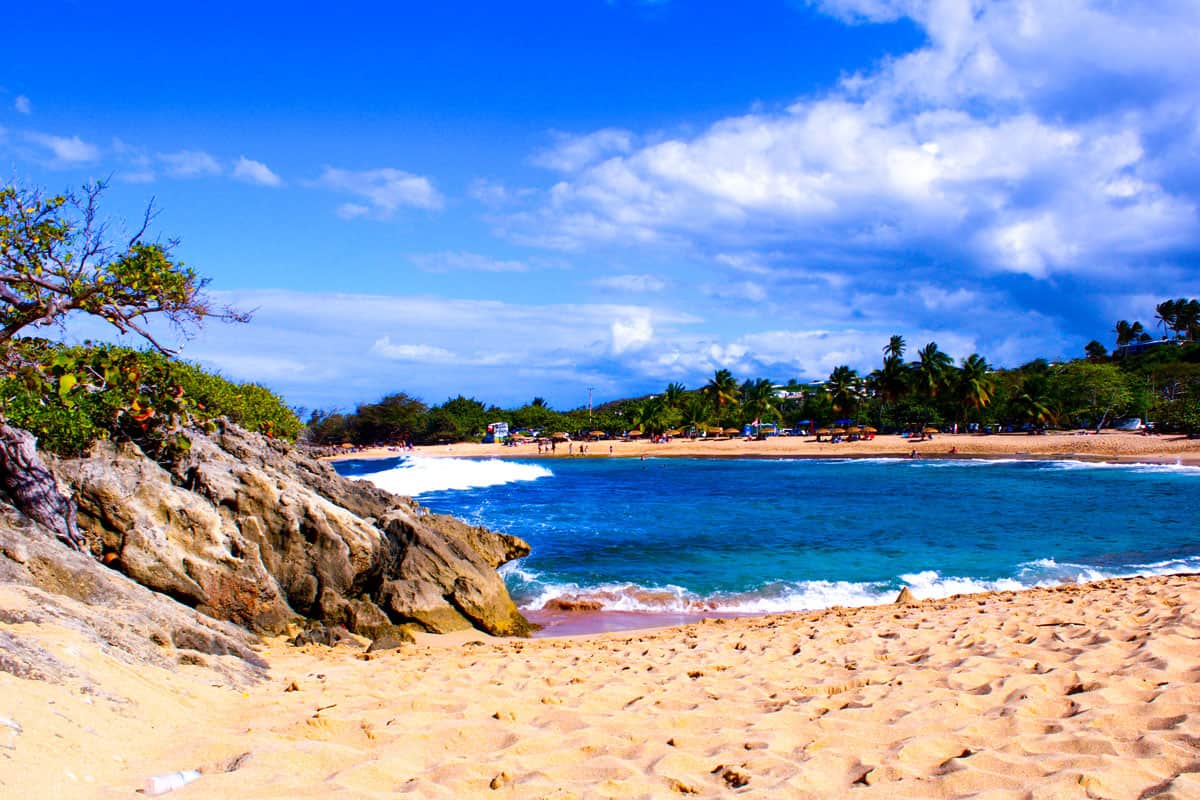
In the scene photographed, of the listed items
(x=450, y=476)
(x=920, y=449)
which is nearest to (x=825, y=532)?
(x=450, y=476)

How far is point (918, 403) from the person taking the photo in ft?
280

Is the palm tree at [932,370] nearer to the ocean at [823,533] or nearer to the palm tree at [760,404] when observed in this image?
the palm tree at [760,404]

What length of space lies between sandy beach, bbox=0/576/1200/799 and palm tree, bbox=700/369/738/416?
9139 centimetres

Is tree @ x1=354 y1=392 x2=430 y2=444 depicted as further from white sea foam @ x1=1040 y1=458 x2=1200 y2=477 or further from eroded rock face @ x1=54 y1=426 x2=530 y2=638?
eroded rock face @ x1=54 y1=426 x2=530 y2=638

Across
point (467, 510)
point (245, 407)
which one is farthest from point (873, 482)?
point (245, 407)

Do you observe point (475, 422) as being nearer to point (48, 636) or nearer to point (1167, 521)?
point (1167, 521)

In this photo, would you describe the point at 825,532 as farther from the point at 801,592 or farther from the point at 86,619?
the point at 86,619

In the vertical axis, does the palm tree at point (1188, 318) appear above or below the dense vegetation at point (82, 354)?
above

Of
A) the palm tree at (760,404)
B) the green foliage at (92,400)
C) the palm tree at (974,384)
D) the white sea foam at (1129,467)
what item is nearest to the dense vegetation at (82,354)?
the green foliage at (92,400)

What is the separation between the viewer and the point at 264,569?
9195 mm

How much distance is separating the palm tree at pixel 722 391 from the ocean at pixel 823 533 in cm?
5273

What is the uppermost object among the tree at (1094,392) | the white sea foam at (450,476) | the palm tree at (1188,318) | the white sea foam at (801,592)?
the palm tree at (1188,318)

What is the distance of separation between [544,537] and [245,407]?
928cm

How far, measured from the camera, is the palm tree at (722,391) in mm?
98000
